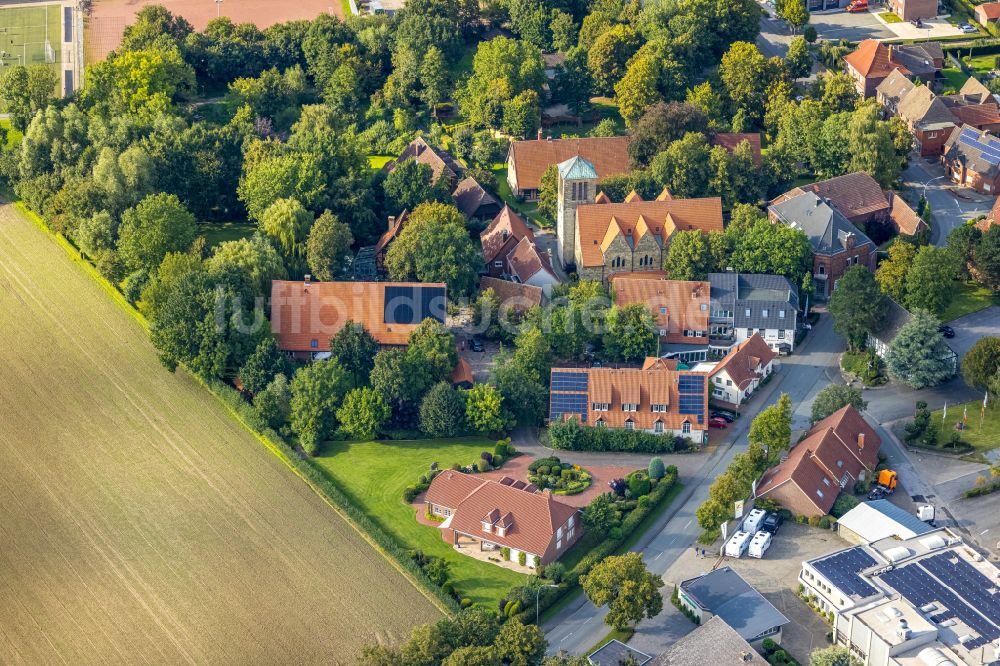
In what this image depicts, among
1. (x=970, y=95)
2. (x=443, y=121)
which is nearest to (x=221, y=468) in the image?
(x=443, y=121)

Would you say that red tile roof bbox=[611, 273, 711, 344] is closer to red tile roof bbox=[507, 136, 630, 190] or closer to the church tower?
the church tower

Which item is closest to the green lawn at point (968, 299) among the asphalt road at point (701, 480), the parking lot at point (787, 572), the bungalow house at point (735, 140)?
the asphalt road at point (701, 480)

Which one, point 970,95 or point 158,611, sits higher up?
point 970,95

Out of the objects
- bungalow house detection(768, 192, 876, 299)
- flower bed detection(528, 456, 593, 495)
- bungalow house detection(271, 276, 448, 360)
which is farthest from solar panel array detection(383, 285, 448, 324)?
bungalow house detection(768, 192, 876, 299)

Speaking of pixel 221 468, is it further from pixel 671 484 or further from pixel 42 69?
pixel 42 69

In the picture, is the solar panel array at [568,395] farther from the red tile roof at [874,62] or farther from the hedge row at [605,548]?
the red tile roof at [874,62]

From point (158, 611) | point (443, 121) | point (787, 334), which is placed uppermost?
point (443, 121)
